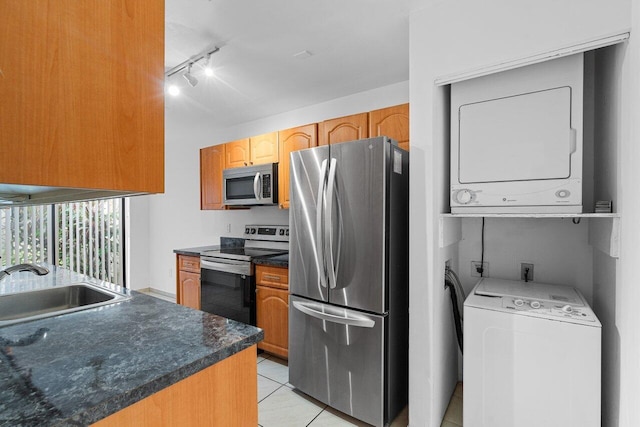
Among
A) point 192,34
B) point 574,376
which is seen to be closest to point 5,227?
point 192,34

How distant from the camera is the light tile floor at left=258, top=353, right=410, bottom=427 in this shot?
76.1 inches

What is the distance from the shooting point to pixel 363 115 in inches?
99.6

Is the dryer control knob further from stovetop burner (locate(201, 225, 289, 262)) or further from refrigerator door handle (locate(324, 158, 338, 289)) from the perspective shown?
stovetop burner (locate(201, 225, 289, 262))

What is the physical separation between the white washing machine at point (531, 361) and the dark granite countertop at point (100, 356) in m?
1.26

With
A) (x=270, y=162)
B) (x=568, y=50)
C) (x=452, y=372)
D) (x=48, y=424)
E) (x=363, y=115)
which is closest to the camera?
(x=48, y=424)

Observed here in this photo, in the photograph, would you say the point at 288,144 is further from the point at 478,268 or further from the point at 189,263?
the point at 478,268

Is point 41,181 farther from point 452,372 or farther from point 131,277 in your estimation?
point 131,277

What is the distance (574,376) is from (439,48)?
179cm

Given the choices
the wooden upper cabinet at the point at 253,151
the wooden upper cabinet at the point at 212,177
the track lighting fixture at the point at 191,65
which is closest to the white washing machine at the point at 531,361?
the wooden upper cabinet at the point at 253,151

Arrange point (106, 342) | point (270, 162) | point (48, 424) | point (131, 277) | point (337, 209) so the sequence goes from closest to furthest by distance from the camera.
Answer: point (48, 424) → point (106, 342) → point (337, 209) → point (270, 162) → point (131, 277)

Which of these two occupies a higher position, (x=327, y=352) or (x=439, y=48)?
(x=439, y=48)

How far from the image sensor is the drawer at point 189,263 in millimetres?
3357

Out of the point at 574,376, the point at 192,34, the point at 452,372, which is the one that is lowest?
the point at 452,372

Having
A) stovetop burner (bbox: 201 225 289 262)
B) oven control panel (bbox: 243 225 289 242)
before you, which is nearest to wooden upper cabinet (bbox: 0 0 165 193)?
stovetop burner (bbox: 201 225 289 262)
